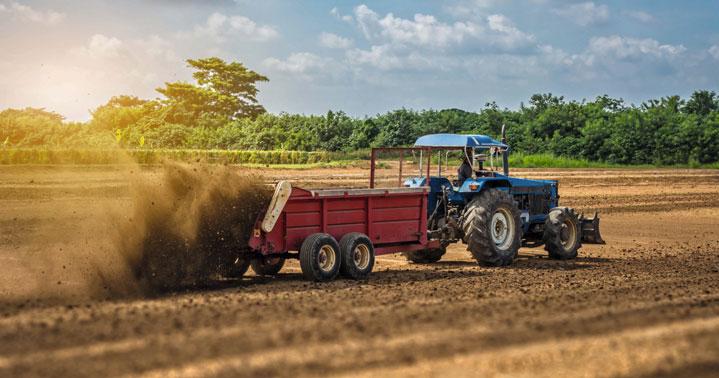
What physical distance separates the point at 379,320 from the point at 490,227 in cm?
574

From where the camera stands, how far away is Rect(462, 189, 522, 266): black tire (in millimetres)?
14656

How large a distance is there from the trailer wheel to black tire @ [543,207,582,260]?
16.2ft

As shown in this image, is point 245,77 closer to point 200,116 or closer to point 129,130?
point 200,116

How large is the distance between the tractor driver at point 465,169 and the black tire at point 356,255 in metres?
2.59

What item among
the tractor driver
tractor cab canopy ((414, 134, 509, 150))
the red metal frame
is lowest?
the red metal frame

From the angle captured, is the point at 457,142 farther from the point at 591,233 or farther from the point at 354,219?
the point at 591,233

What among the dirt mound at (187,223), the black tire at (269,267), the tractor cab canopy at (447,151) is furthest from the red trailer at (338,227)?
the tractor cab canopy at (447,151)

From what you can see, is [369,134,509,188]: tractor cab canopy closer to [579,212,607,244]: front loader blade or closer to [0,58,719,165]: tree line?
[579,212,607,244]: front loader blade

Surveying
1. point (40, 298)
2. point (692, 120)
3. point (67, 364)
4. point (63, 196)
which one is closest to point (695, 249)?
point (40, 298)

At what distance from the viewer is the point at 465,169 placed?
50.0ft

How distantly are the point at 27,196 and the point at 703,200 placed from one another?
21381 mm

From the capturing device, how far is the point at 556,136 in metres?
58.7

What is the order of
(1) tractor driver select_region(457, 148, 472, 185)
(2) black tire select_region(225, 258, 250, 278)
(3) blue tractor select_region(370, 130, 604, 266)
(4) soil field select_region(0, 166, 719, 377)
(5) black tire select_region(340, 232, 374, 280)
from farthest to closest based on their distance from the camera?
(1) tractor driver select_region(457, 148, 472, 185)
(3) blue tractor select_region(370, 130, 604, 266)
(2) black tire select_region(225, 258, 250, 278)
(5) black tire select_region(340, 232, 374, 280)
(4) soil field select_region(0, 166, 719, 377)

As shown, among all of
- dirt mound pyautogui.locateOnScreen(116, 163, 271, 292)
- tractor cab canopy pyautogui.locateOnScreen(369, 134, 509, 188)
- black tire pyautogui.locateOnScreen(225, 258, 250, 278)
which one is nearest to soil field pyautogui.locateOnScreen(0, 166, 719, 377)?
black tire pyautogui.locateOnScreen(225, 258, 250, 278)
